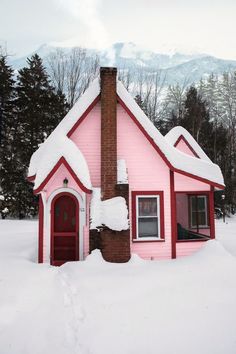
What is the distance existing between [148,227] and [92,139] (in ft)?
12.5

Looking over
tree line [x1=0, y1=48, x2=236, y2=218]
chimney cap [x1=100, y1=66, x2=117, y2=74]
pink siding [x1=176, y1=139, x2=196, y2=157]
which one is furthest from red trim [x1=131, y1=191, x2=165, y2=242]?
tree line [x1=0, y1=48, x2=236, y2=218]

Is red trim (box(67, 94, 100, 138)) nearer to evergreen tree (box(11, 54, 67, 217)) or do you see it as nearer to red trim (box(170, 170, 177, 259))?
red trim (box(170, 170, 177, 259))

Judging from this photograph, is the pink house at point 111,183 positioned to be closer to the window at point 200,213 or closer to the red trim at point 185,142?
the window at point 200,213

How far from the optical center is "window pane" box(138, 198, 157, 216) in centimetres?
1041

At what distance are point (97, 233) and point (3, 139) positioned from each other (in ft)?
77.5

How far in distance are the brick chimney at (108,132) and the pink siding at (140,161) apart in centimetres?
57

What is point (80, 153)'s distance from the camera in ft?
32.7

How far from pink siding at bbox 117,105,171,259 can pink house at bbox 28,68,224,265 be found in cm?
4

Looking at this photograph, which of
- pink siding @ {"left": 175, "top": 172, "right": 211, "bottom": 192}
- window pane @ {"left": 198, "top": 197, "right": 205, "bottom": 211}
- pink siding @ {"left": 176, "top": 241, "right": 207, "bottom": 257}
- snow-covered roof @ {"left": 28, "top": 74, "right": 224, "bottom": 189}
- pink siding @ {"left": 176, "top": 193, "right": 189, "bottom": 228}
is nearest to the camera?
snow-covered roof @ {"left": 28, "top": 74, "right": 224, "bottom": 189}

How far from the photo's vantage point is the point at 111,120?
9.93 metres

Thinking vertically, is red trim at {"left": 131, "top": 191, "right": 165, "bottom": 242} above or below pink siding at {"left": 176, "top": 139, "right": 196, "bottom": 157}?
below

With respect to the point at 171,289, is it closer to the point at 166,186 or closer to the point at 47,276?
the point at 47,276

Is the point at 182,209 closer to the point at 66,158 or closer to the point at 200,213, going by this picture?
the point at 200,213

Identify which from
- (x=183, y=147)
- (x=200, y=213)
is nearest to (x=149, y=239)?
(x=200, y=213)
